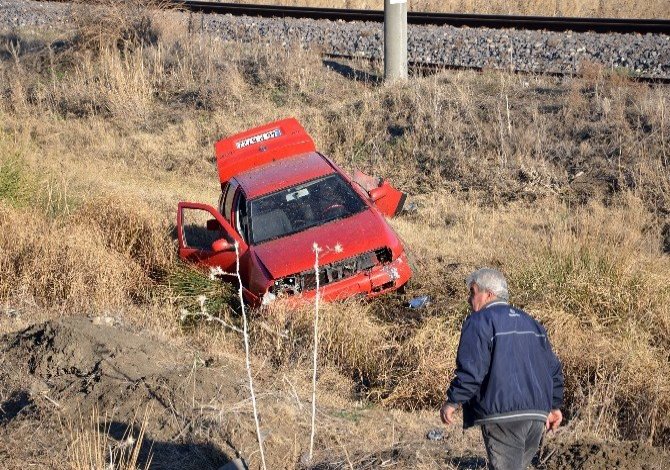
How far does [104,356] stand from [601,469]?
12.4 feet

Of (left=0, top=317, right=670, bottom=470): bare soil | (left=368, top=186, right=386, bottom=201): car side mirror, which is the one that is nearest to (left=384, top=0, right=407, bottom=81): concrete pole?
(left=368, top=186, right=386, bottom=201): car side mirror

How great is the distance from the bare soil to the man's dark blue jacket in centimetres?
129

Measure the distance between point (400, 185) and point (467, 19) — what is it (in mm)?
6683

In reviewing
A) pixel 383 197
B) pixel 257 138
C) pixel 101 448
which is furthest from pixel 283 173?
pixel 101 448

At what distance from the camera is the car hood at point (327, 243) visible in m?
9.95

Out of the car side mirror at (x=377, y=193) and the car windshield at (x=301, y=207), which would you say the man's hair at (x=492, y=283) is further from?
the car side mirror at (x=377, y=193)

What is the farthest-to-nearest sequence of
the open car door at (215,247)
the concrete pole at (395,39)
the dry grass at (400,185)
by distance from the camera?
the concrete pole at (395,39) < the open car door at (215,247) < the dry grass at (400,185)

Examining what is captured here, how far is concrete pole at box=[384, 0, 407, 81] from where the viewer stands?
56.2 feet

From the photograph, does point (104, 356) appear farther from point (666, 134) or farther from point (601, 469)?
point (666, 134)

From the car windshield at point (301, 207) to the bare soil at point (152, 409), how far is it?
273cm

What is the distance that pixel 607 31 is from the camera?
62.0ft

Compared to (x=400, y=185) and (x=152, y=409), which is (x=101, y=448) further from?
(x=400, y=185)

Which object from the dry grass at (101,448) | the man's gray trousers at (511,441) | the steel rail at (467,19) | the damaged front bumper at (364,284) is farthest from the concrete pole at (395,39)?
the man's gray trousers at (511,441)

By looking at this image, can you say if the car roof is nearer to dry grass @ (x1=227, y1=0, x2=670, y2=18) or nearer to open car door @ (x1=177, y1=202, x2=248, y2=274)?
open car door @ (x1=177, y1=202, x2=248, y2=274)
